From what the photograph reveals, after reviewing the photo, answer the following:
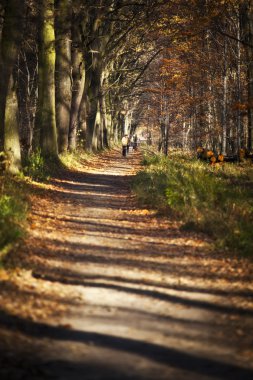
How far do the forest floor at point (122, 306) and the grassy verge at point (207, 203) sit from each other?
1.20 feet

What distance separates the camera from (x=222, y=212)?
40.9 ft

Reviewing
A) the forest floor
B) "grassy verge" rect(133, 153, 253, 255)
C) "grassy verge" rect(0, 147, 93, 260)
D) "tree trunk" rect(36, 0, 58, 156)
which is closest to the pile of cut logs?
"grassy verge" rect(0, 147, 93, 260)

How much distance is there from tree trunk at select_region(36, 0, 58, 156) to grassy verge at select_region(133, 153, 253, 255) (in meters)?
4.01

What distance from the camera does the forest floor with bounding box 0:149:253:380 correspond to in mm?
5320

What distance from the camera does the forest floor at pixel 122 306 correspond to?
5.32 metres

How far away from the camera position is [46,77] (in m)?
21.2

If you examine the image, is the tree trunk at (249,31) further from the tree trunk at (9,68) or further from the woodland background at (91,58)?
the tree trunk at (9,68)

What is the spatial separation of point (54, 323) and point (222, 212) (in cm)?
673

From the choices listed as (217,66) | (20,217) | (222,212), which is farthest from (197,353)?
(217,66)

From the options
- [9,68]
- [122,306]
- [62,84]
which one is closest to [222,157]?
[62,84]

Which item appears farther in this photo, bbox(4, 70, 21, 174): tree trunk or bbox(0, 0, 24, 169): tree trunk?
bbox(4, 70, 21, 174): tree trunk

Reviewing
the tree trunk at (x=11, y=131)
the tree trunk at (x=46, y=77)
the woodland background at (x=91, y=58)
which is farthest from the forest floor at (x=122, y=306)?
the tree trunk at (x=46, y=77)

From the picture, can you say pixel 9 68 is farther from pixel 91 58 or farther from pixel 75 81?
pixel 91 58

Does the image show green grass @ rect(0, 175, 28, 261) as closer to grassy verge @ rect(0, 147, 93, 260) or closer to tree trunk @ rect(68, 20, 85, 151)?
grassy verge @ rect(0, 147, 93, 260)
